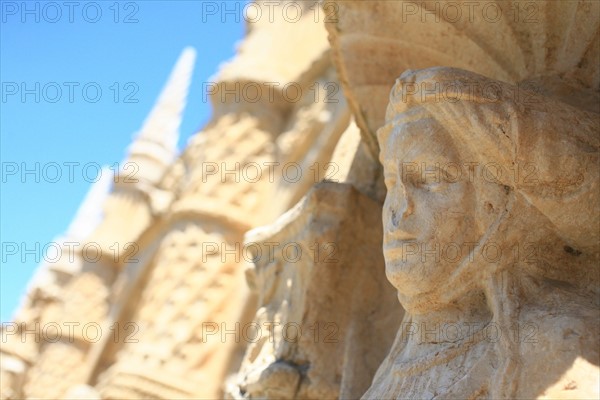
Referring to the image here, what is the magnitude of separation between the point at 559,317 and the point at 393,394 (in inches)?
16.7

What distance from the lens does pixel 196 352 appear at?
3.83m

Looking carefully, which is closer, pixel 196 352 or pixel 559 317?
pixel 559 317

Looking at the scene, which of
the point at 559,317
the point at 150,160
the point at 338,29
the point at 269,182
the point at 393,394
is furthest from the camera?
the point at 150,160

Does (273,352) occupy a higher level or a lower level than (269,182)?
lower

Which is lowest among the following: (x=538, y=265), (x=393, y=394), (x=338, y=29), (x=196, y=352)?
(x=393, y=394)

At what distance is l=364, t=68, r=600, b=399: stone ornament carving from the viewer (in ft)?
4.92

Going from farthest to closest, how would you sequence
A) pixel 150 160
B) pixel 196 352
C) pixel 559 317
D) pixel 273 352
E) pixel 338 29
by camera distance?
pixel 150 160 < pixel 196 352 < pixel 273 352 < pixel 338 29 < pixel 559 317

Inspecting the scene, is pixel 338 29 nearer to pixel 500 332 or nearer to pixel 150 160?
pixel 500 332

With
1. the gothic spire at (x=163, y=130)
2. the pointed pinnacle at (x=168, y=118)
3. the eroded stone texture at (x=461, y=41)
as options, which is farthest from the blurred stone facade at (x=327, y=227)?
the pointed pinnacle at (x=168, y=118)

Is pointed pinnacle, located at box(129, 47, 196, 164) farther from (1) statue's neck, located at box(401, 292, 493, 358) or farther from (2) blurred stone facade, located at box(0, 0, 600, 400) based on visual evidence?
(1) statue's neck, located at box(401, 292, 493, 358)

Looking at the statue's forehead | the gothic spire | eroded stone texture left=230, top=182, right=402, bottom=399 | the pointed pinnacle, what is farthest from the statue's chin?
the pointed pinnacle

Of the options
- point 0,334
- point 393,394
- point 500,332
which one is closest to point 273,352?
point 393,394

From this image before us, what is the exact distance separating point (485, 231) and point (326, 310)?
2.58 ft

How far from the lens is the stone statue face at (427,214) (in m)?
1.62
